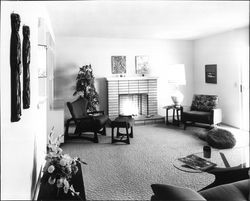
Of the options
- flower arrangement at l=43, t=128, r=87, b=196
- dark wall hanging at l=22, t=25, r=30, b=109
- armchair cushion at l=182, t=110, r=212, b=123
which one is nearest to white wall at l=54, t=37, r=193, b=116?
armchair cushion at l=182, t=110, r=212, b=123

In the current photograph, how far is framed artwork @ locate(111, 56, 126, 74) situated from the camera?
13.3 feet

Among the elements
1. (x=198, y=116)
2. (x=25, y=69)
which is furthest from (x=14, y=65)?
(x=198, y=116)

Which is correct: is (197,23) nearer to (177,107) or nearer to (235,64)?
(235,64)

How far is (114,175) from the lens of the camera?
1.83 m

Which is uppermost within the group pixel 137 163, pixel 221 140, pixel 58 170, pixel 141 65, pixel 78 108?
pixel 141 65

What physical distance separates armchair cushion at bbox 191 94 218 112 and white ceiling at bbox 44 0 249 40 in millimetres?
998

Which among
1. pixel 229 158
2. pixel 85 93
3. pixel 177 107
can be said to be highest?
pixel 85 93

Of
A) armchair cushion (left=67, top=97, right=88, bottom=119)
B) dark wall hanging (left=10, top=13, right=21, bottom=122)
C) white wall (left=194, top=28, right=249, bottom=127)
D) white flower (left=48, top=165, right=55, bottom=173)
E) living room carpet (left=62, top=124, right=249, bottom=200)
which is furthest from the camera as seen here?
white wall (left=194, top=28, right=249, bottom=127)

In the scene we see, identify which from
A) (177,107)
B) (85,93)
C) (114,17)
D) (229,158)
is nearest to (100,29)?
(114,17)

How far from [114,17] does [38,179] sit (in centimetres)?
190

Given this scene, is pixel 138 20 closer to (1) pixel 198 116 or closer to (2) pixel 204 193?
(1) pixel 198 116

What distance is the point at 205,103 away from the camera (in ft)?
11.7

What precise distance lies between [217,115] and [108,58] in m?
1.98

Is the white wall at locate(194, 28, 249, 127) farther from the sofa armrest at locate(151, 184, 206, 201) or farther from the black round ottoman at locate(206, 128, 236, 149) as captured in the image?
the sofa armrest at locate(151, 184, 206, 201)
